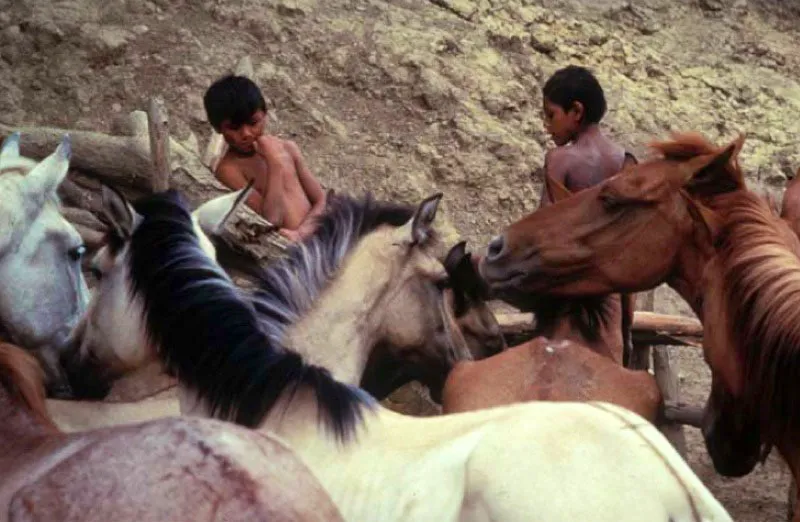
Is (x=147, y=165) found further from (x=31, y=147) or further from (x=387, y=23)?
(x=387, y=23)

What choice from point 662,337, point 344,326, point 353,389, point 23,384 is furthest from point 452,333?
point 662,337

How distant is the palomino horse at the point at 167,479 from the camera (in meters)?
3.45

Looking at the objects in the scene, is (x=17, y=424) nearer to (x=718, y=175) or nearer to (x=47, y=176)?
(x=47, y=176)

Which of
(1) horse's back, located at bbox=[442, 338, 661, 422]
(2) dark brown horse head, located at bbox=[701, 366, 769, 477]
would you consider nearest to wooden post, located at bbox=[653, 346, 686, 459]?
(1) horse's back, located at bbox=[442, 338, 661, 422]

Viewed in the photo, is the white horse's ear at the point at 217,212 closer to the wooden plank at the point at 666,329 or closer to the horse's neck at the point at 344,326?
the horse's neck at the point at 344,326

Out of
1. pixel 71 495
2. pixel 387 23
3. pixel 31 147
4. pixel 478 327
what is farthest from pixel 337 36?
pixel 71 495

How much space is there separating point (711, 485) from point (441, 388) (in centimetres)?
352

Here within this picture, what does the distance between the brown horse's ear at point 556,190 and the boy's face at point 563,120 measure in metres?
0.71

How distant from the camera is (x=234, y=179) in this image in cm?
781

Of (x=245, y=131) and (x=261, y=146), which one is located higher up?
(x=245, y=131)

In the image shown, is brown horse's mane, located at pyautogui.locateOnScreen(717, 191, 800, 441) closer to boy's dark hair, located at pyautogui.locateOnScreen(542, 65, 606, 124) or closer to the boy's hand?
boy's dark hair, located at pyautogui.locateOnScreen(542, 65, 606, 124)

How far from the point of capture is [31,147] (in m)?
8.64

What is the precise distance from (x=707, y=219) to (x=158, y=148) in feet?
10.3

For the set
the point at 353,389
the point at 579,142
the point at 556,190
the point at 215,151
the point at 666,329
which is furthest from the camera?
the point at 215,151
